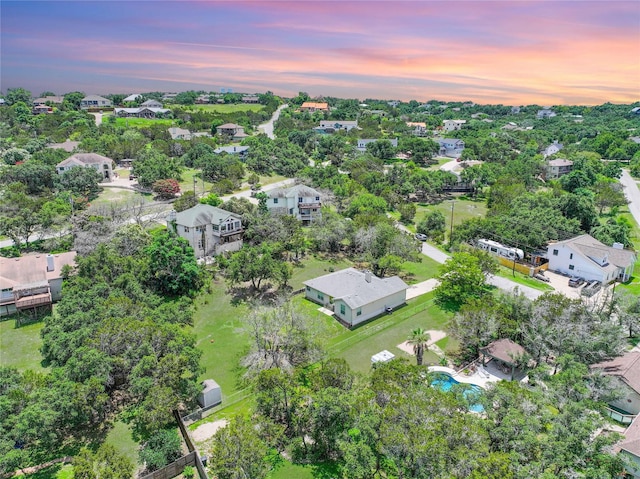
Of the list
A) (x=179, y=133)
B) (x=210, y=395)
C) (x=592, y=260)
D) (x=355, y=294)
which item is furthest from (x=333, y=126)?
(x=210, y=395)

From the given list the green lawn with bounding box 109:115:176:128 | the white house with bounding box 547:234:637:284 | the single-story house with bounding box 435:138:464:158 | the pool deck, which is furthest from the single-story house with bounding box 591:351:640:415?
the green lawn with bounding box 109:115:176:128

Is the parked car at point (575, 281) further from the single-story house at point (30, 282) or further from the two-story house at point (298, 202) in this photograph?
the single-story house at point (30, 282)

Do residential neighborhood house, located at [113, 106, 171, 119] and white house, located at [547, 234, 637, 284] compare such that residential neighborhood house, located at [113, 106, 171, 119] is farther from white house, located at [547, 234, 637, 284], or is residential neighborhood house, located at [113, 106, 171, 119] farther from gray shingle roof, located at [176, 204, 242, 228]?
white house, located at [547, 234, 637, 284]

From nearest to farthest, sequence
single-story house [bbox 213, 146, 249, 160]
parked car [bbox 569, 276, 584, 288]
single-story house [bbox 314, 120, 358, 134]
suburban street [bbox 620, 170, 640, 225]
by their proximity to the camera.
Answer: parked car [bbox 569, 276, 584, 288] < suburban street [bbox 620, 170, 640, 225] < single-story house [bbox 213, 146, 249, 160] < single-story house [bbox 314, 120, 358, 134]

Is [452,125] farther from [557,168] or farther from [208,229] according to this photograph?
[208,229]

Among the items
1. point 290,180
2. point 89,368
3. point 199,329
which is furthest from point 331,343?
point 290,180

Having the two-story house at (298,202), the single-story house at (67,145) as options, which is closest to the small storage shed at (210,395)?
the two-story house at (298,202)
